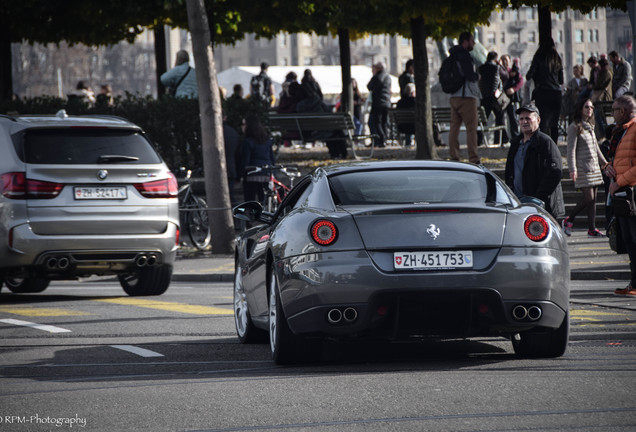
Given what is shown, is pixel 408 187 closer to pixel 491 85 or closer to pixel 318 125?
pixel 318 125

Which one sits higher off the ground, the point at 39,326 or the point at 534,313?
the point at 534,313

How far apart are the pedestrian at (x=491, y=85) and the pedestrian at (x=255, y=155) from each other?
7.36 m

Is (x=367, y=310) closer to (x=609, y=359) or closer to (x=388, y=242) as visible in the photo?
(x=388, y=242)

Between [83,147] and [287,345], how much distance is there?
562 centimetres

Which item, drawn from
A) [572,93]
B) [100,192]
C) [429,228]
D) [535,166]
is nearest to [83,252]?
[100,192]

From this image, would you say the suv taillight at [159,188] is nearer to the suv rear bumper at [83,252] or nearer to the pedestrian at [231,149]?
the suv rear bumper at [83,252]

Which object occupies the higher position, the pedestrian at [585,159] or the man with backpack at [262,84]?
the man with backpack at [262,84]

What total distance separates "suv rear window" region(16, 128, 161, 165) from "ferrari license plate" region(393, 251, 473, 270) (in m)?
6.03

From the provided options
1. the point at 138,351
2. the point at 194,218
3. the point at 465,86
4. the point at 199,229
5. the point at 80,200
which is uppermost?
the point at 465,86

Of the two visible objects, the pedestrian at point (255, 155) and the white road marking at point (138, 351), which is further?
the pedestrian at point (255, 155)

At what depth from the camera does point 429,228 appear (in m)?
7.82

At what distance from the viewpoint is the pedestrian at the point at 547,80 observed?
2238 centimetres

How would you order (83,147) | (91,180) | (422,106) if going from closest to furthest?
(91,180)
(83,147)
(422,106)

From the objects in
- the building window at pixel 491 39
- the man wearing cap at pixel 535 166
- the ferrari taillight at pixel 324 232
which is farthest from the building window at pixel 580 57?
the ferrari taillight at pixel 324 232
